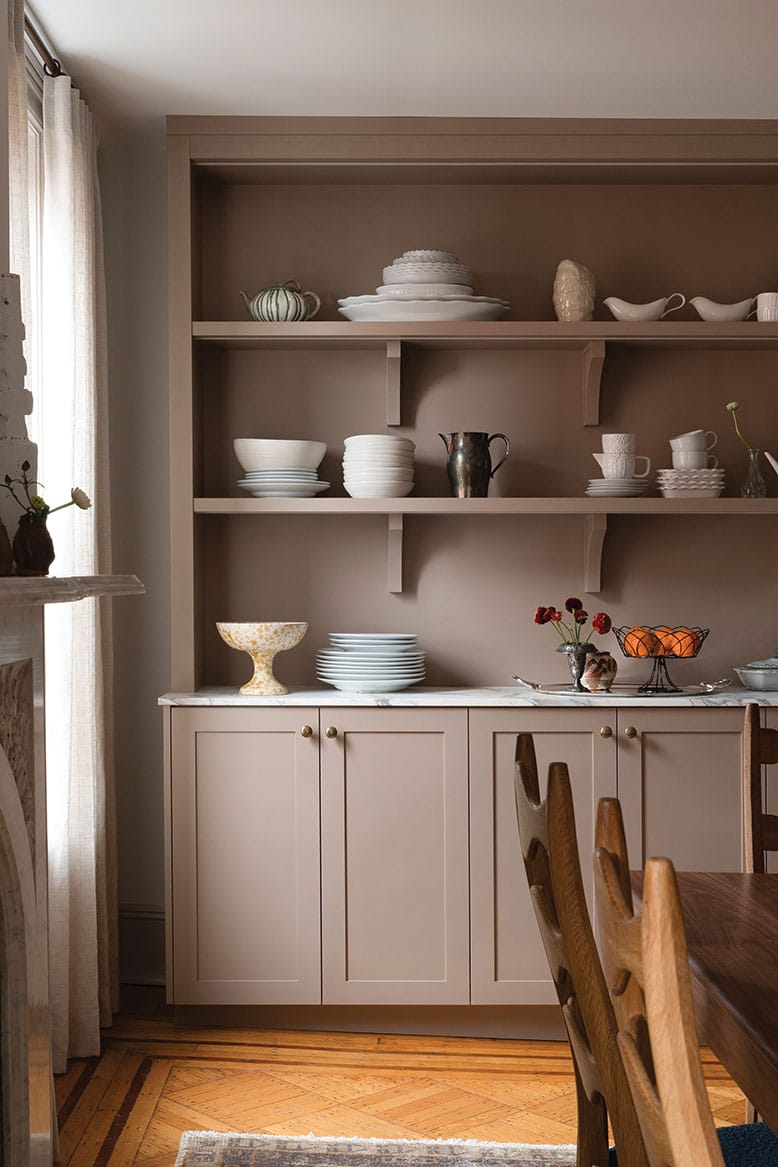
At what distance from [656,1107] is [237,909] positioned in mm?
2392

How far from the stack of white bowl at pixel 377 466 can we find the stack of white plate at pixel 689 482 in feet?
2.51

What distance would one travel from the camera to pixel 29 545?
78.8 inches

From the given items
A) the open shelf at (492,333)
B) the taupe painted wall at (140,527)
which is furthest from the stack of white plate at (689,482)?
the taupe painted wall at (140,527)

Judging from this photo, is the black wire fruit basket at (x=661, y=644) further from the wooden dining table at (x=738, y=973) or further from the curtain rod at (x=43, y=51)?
the curtain rod at (x=43, y=51)

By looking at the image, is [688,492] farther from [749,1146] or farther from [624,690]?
[749,1146]

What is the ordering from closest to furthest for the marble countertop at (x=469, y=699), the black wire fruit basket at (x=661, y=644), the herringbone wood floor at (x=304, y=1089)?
the herringbone wood floor at (x=304, y=1089), the marble countertop at (x=469, y=699), the black wire fruit basket at (x=661, y=644)

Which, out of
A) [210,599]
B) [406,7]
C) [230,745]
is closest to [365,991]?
[230,745]

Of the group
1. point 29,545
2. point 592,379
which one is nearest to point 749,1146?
point 29,545

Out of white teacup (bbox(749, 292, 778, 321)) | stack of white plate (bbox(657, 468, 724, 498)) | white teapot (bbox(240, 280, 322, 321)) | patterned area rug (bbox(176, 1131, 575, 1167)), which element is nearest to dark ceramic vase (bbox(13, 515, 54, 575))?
patterned area rug (bbox(176, 1131, 575, 1167))

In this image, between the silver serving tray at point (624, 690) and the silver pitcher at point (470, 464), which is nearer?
the silver serving tray at point (624, 690)

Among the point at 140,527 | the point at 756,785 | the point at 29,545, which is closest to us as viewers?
the point at 29,545

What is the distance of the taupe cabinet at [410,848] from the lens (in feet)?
10.3

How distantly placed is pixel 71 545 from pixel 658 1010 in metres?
2.43

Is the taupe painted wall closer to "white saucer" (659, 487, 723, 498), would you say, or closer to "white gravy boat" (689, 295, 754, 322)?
"white saucer" (659, 487, 723, 498)
